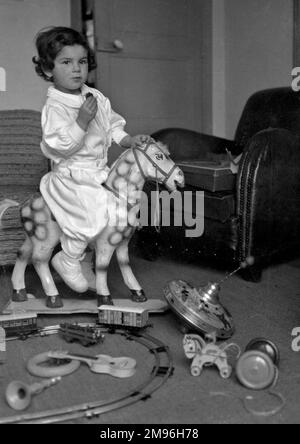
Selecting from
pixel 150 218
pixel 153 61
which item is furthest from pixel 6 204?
pixel 153 61

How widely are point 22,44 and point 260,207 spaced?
1.37 meters

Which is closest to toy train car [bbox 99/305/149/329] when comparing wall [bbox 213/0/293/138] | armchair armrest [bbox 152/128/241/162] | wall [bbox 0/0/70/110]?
armchair armrest [bbox 152/128/241/162]

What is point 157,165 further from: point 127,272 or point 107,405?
point 107,405

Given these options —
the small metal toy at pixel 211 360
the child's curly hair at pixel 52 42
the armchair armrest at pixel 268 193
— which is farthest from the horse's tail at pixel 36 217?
the armchair armrest at pixel 268 193

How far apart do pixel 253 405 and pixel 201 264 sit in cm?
120

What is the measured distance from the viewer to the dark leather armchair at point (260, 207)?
6.70ft

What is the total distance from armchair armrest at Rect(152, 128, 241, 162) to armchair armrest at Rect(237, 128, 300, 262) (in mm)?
436

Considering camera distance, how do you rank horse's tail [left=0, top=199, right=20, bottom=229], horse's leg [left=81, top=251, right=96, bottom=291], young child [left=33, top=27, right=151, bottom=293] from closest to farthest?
young child [left=33, top=27, right=151, bottom=293], horse's leg [left=81, top=251, right=96, bottom=291], horse's tail [left=0, top=199, right=20, bottom=229]

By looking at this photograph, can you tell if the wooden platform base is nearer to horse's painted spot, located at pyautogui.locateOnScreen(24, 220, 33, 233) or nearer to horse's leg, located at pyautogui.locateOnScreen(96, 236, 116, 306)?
horse's leg, located at pyautogui.locateOnScreen(96, 236, 116, 306)

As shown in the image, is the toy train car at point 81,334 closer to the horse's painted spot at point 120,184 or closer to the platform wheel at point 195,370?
the platform wheel at point 195,370

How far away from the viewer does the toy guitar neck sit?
4.39 ft

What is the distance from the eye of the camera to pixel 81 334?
1497 mm

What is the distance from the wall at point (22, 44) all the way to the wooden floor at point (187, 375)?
3.32 feet
